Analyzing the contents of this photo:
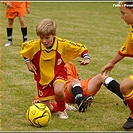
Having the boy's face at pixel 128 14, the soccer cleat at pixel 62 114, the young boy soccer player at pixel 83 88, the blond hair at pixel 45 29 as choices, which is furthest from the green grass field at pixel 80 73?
the boy's face at pixel 128 14

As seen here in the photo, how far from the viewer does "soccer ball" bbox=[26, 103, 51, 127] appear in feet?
15.7

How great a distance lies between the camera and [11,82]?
6688mm

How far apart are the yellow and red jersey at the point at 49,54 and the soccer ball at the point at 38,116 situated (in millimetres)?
512

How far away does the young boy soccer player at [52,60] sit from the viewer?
5.19 meters

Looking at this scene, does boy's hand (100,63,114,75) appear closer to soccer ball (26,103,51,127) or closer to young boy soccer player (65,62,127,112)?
young boy soccer player (65,62,127,112)

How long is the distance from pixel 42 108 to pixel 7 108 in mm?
675

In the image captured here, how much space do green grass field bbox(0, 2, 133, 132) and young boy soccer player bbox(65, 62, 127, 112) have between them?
0.17m

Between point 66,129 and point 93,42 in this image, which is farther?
point 93,42

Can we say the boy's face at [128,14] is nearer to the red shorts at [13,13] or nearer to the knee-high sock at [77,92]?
the knee-high sock at [77,92]

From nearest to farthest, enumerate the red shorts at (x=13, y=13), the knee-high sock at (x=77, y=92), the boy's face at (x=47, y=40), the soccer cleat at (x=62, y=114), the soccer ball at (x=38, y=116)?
1. the soccer ball at (x=38, y=116)
2. the boy's face at (x=47, y=40)
3. the soccer cleat at (x=62, y=114)
4. the knee-high sock at (x=77, y=92)
5. the red shorts at (x=13, y=13)

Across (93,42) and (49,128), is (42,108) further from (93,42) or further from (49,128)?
(93,42)

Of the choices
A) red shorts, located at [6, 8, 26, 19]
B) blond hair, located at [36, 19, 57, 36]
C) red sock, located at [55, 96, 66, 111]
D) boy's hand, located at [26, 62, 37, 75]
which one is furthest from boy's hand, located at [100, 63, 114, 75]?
red shorts, located at [6, 8, 26, 19]

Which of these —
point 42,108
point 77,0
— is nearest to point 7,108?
point 42,108

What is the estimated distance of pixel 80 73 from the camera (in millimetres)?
7430
